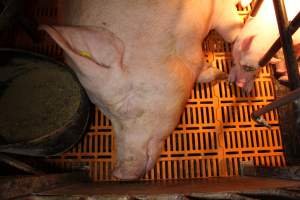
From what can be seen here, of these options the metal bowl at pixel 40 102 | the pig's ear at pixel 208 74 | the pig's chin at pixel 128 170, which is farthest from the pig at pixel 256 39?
the metal bowl at pixel 40 102

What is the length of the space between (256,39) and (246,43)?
0.22ft

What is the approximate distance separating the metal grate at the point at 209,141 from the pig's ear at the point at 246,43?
0.29 metres

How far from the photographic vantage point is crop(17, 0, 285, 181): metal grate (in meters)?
1.70

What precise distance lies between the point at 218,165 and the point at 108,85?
0.83 meters

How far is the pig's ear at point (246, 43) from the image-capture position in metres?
1.60

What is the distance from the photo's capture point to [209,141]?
69.1 inches

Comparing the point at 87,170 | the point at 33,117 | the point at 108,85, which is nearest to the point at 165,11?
the point at 108,85

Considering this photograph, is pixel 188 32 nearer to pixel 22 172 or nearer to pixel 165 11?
pixel 165 11

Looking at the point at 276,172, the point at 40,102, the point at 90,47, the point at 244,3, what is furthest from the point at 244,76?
the point at 40,102

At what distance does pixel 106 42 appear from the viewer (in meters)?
1.31

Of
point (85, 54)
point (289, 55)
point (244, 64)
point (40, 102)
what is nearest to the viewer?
point (289, 55)

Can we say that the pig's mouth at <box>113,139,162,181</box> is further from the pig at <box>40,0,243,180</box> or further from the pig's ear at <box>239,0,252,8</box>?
the pig's ear at <box>239,0,252,8</box>

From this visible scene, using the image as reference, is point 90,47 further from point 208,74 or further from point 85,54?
point 208,74

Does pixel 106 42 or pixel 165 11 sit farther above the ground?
pixel 165 11
